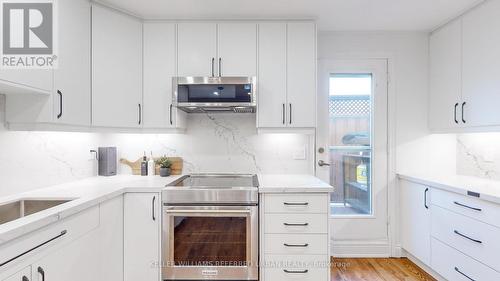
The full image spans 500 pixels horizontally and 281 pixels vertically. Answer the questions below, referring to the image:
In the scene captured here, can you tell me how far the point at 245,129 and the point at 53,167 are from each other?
1640 millimetres

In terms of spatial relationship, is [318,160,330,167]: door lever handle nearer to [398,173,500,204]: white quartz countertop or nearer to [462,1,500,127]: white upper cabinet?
[398,173,500,204]: white quartz countertop

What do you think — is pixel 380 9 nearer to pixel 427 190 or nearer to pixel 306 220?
pixel 427 190

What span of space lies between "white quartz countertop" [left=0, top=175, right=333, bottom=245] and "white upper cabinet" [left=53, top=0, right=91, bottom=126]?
0.50 m

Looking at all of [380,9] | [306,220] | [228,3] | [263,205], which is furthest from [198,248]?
[380,9]

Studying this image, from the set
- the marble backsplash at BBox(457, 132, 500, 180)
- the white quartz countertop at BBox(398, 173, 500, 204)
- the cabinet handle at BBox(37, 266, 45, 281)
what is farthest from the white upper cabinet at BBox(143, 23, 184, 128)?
the marble backsplash at BBox(457, 132, 500, 180)

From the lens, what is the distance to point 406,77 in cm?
269

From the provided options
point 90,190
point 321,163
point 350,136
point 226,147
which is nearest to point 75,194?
point 90,190

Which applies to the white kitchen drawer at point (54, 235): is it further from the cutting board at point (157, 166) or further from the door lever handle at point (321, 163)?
the door lever handle at point (321, 163)

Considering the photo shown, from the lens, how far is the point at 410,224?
253cm

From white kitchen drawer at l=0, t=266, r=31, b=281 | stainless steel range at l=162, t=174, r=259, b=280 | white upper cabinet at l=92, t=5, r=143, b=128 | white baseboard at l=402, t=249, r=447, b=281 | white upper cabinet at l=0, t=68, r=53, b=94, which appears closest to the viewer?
white kitchen drawer at l=0, t=266, r=31, b=281

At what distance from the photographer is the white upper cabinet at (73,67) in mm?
1685

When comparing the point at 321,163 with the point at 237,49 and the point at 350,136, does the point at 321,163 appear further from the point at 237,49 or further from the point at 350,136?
the point at 237,49

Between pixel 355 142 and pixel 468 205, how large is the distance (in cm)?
111

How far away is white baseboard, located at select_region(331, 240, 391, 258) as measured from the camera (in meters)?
2.68
